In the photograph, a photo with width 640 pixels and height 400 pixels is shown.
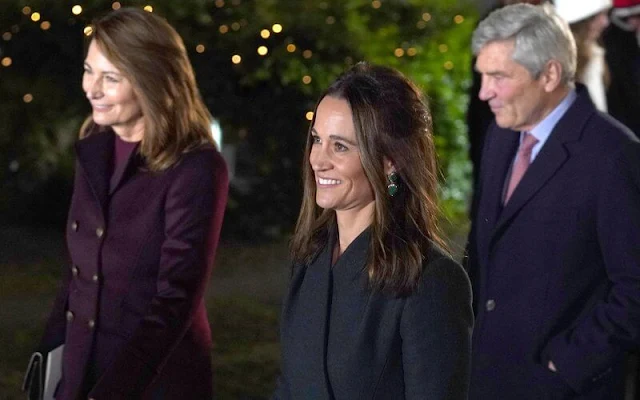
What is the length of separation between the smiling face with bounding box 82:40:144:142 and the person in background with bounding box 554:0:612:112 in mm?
1966

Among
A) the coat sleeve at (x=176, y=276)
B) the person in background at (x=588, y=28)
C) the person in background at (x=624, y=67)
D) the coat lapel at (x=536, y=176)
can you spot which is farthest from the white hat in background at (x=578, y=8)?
the coat sleeve at (x=176, y=276)

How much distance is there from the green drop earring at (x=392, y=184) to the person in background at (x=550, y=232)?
1321 mm

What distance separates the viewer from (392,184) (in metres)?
3.11

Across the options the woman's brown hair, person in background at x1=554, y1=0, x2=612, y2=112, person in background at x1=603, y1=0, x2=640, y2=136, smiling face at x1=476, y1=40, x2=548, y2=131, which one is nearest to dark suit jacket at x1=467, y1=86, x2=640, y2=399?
smiling face at x1=476, y1=40, x2=548, y2=131

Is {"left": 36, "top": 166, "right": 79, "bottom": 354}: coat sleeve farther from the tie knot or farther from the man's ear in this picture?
the man's ear

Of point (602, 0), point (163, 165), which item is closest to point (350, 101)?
point (163, 165)

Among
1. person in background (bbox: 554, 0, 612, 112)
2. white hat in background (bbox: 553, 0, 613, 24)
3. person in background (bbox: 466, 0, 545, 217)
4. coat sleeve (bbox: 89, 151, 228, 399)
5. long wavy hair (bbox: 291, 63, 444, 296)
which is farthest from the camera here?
person in background (bbox: 466, 0, 545, 217)

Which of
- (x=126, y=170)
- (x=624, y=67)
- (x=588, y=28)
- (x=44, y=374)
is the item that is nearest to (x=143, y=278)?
(x=126, y=170)

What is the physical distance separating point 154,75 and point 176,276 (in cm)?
66

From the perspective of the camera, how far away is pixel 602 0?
5875 mm

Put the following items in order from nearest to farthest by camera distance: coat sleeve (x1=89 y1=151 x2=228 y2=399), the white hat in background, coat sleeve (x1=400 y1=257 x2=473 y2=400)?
coat sleeve (x1=400 y1=257 x2=473 y2=400) → coat sleeve (x1=89 y1=151 x2=228 y2=399) → the white hat in background

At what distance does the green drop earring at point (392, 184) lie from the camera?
3109mm

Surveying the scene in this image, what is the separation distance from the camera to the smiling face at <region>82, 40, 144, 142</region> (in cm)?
425

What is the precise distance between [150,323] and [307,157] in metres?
0.96
